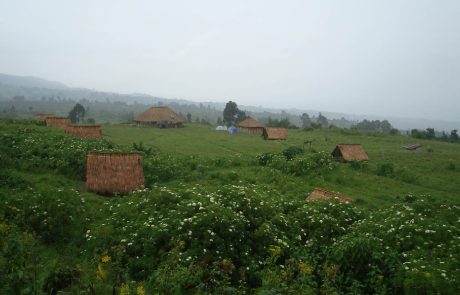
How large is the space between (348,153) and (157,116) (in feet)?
114

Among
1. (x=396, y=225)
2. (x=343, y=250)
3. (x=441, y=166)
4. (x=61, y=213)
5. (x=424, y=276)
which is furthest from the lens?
(x=441, y=166)

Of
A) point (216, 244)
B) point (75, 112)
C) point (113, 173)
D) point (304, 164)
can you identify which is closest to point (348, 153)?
point (304, 164)

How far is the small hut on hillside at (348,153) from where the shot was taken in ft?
90.7

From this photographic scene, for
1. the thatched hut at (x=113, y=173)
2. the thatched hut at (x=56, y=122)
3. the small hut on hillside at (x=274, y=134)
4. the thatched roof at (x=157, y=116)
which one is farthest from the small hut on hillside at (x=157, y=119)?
the thatched hut at (x=113, y=173)

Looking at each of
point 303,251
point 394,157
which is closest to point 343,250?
point 303,251

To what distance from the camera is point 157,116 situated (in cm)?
5612

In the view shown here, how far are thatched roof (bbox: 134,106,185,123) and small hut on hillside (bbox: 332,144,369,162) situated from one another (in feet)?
109

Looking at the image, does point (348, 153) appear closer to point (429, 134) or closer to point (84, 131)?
point (84, 131)

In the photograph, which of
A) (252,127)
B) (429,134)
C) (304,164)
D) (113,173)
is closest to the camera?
(113,173)

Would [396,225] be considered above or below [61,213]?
above

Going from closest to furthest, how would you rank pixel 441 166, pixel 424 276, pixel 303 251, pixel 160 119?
pixel 424 276, pixel 303 251, pixel 441 166, pixel 160 119

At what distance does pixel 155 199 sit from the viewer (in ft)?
41.9

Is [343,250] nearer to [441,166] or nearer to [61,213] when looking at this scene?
[61,213]

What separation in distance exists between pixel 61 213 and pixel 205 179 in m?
8.88
